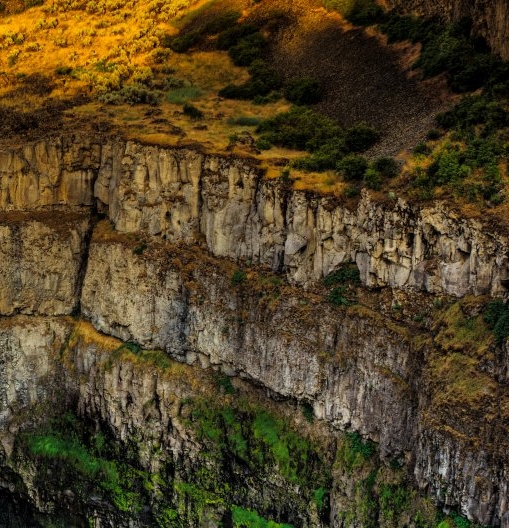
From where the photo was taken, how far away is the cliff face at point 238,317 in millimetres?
41000

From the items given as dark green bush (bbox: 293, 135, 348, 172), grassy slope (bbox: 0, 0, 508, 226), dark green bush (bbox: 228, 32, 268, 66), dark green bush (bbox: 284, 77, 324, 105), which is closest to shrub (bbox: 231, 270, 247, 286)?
grassy slope (bbox: 0, 0, 508, 226)

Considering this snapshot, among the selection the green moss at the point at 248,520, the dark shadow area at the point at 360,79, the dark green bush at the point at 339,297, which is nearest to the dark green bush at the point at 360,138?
the dark shadow area at the point at 360,79

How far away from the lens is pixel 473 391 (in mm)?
39344

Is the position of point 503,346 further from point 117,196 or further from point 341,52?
point 341,52

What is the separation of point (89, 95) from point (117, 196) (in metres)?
13.4

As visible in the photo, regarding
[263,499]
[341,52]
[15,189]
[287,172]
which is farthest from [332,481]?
[341,52]

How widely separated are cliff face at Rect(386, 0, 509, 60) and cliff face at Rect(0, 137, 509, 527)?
1490 cm

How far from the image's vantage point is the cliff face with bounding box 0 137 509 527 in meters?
41.0

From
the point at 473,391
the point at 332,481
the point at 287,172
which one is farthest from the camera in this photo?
the point at 287,172

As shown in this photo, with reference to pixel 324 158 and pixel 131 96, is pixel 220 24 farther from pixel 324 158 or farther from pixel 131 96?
pixel 324 158

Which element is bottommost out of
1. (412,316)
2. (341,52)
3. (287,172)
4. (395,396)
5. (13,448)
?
(13,448)

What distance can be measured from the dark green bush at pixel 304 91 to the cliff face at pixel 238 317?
12.8m

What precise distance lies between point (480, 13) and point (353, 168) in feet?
48.3

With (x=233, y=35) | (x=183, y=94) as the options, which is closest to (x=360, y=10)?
(x=233, y=35)
